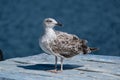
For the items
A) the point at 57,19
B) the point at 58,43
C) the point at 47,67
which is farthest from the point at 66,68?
the point at 57,19

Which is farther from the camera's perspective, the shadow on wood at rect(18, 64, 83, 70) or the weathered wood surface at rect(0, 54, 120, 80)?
the shadow on wood at rect(18, 64, 83, 70)

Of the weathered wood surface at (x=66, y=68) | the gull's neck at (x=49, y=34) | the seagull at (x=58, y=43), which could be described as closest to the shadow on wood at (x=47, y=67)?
the weathered wood surface at (x=66, y=68)

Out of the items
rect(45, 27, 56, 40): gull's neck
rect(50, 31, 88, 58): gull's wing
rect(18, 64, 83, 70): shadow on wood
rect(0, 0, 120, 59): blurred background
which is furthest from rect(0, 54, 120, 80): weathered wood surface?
rect(0, 0, 120, 59): blurred background

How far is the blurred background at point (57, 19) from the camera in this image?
23.1 feet

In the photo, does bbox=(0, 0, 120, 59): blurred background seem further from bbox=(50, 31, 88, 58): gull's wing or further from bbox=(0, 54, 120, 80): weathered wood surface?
bbox=(50, 31, 88, 58): gull's wing

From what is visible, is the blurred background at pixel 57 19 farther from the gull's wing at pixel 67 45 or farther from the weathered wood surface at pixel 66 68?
the gull's wing at pixel 67 45

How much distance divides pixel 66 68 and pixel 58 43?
295mm

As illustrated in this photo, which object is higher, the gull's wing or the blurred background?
the blurred background

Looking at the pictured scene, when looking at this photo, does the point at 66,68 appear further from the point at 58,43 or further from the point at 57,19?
the point at 57,19

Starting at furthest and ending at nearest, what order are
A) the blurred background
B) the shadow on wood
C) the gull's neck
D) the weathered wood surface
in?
the blurred background, the shadow on wood, the gull's neck, the weathered wood surface

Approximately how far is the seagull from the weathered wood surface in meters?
0.15

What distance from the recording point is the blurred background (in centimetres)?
704

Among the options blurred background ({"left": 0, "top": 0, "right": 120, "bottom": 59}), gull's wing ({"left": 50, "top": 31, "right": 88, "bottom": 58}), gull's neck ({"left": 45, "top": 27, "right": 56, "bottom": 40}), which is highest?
blurred background ({"left": 0, "top": 0, "right": 120, "bottom": 59})

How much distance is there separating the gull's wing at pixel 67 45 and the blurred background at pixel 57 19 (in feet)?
8.99
